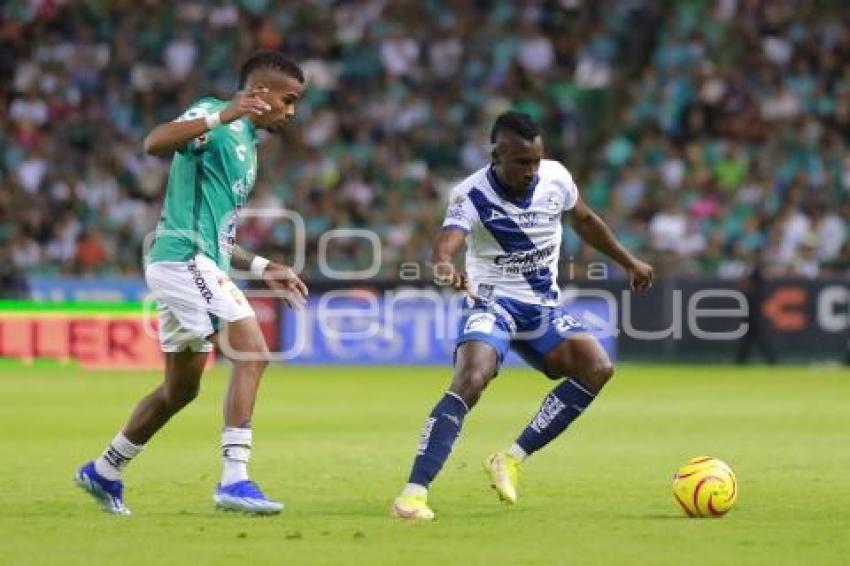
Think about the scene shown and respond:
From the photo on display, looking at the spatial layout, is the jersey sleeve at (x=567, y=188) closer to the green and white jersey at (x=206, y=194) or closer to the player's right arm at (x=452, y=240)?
the player's right arm at (x=452, y=240)

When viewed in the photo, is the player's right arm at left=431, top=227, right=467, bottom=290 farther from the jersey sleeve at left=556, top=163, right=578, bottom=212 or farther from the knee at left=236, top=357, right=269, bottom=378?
the knee at left=236, top=357, right=269, bottom=378

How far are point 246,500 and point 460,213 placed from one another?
1871 millimetres

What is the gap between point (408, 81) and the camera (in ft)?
99.3

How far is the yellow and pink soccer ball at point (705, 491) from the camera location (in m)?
9.66

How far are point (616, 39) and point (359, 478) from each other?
779 inches

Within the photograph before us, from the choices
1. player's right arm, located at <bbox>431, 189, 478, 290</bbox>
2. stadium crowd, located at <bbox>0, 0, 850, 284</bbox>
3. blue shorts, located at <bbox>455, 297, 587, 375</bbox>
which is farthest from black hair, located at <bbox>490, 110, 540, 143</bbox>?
stadium crowd, located at <bbox>0, 0, 850, 284</bbox>

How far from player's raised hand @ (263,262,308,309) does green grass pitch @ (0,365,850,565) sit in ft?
3.58

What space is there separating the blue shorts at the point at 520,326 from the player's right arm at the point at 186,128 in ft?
5.47

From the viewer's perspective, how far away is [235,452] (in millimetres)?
9750

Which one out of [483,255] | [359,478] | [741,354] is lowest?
[741,354]

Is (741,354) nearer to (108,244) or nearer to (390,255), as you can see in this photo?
(390,255)

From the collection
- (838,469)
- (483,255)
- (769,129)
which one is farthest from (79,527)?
(769,129)

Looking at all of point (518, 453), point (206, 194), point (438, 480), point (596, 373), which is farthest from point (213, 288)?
point (438, 480)

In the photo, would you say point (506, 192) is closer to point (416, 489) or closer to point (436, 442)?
point (436, 442)
